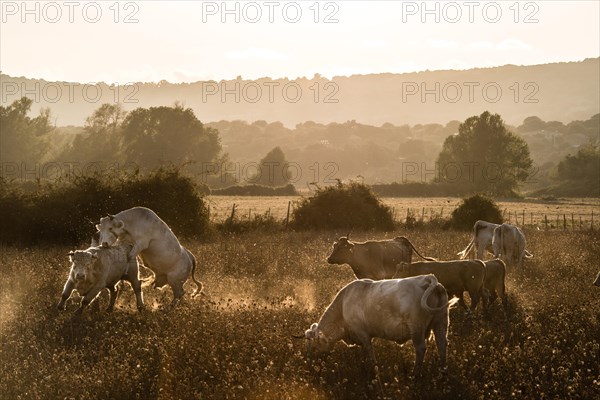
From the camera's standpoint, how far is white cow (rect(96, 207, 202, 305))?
16.1 m

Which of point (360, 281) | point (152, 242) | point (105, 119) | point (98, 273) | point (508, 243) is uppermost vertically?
point (105, 119)

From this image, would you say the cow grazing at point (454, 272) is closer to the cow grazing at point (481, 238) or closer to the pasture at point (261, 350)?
the pasture at point (261, 350)

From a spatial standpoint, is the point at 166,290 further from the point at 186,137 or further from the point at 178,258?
the point at 186,137

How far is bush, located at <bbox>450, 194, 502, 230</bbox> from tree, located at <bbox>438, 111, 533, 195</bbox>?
45976 millimetres

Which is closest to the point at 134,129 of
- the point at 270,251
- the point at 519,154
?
the point at 519,154

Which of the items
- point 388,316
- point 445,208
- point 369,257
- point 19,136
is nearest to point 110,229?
point 369,257

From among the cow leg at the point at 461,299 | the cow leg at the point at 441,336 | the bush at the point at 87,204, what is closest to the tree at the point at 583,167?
the bush at the point at 87,204

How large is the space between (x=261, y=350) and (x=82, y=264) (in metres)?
4.72

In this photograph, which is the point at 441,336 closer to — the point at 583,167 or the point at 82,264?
the point at 82,264

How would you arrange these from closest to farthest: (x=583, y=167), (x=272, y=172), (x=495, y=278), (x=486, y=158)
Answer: (x=495, y=278) < (x=486, y=158) < (x=583, y=167) < (x=272, y=172)

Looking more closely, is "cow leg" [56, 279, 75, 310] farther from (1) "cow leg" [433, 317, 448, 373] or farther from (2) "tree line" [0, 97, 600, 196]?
(2) "tree line" [0, 97, 600, 196]

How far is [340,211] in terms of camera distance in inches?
1651

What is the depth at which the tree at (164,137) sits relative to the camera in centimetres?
9538

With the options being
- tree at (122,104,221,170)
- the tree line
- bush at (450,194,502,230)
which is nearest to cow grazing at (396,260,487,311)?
bush at (450,194,502,230)
